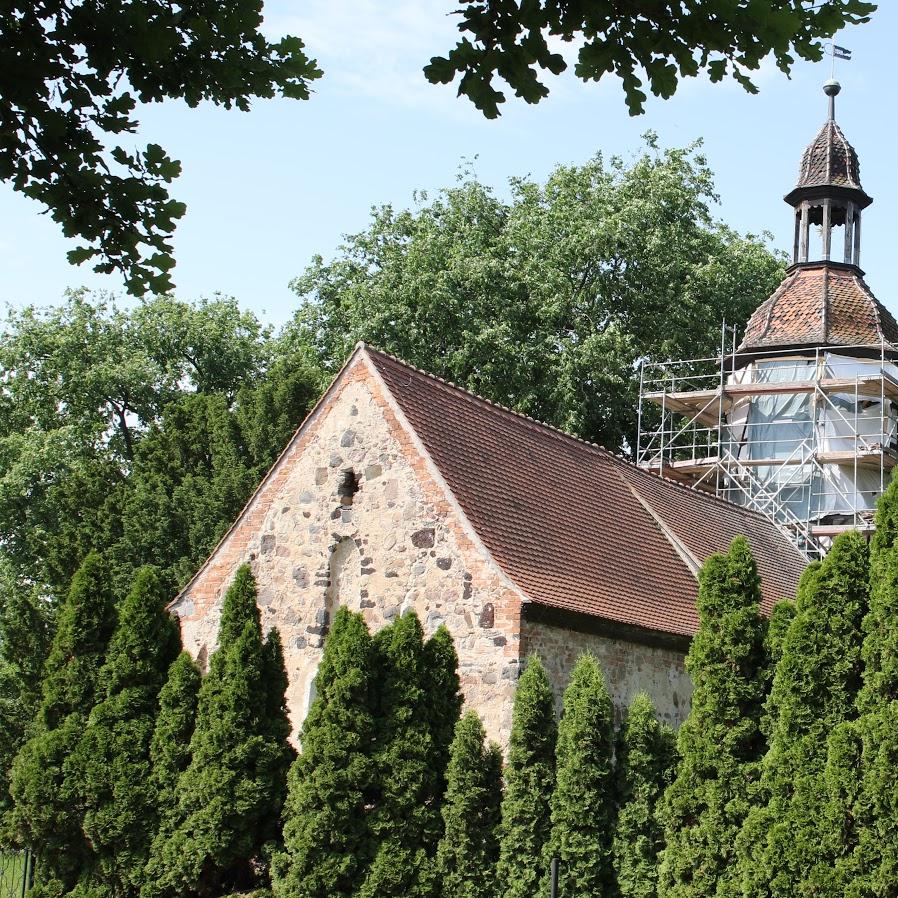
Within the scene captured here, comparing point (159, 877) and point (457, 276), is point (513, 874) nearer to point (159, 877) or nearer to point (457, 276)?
point (159, 877)

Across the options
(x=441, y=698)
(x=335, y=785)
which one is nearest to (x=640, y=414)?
(x=441, y=698)

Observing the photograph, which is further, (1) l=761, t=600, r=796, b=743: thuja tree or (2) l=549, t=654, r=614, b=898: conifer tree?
(2) l=549, t=654, r=614, b=898: conifer tree

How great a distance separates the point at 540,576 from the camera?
14.4 m

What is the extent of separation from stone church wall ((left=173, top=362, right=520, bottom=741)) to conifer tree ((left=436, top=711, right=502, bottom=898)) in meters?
1.20

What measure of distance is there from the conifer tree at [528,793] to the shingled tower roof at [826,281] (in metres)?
19.9

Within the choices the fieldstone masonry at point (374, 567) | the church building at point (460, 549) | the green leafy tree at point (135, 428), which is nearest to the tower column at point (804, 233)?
the green leafy tree at point (135, 428)

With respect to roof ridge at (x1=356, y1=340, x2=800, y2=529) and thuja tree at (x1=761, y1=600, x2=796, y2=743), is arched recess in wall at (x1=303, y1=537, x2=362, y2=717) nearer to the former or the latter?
roof ridge at (x1=356, y1=340, x2=800, y2=529)

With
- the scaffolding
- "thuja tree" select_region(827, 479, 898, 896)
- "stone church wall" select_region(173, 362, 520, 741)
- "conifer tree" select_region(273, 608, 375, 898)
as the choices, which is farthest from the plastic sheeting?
"thuja tree" select_region(827, 479, 898, 896)

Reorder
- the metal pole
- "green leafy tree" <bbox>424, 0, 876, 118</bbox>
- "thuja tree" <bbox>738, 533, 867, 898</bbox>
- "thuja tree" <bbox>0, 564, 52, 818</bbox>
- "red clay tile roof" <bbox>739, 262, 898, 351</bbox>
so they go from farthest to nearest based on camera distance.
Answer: the metal pole, "red clay tile roof" <bbox>739, 262, 898, 351</bbox>, "thuja tree" <bbox>0, 564, 52, 818</bbox>, "thuja tree" <bbox>738, 533, 867, 898</bbox>, "green leafy tree" <bbox>424, 0, 876, 118</bbox>

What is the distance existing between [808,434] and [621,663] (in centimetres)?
1655

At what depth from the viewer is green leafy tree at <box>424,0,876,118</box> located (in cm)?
503

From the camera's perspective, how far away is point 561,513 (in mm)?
16453

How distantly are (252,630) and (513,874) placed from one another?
131 inches

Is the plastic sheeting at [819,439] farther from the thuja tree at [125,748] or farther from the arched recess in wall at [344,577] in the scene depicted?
the thuja tree at [125,748]
